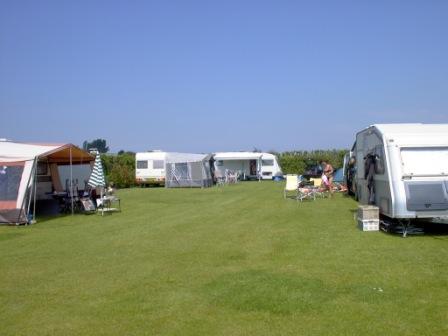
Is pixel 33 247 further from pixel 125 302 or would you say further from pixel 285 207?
pixel 285 207

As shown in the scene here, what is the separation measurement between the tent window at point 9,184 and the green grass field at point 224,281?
7.54 ft

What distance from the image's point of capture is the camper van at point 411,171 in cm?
859

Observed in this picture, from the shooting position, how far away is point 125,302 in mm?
5109

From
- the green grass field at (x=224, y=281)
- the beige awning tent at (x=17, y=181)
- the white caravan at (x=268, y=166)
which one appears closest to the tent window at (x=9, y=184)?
the beige awning tent at (x=17, y=181)

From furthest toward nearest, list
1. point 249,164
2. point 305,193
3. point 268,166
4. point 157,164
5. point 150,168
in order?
point 249,164 < point 268,166 < point 150,168 < point 157,164 < point 305,193

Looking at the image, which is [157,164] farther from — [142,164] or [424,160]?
[424,160]

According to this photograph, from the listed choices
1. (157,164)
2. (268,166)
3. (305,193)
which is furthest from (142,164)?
(305,193)

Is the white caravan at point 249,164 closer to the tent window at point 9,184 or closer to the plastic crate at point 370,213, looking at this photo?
the tent window at point 9,184

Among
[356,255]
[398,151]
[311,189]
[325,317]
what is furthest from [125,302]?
[311,189]

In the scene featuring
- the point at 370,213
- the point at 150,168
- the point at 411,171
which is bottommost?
the point at 370,213

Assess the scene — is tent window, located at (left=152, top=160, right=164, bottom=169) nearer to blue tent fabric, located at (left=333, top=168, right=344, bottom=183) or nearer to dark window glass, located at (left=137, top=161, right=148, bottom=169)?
dark window glass, located at (left=137, top=161, right=148, bottom=169)

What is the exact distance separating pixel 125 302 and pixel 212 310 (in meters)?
0.97

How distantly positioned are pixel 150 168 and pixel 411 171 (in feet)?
69.9

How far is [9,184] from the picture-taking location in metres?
12.2
